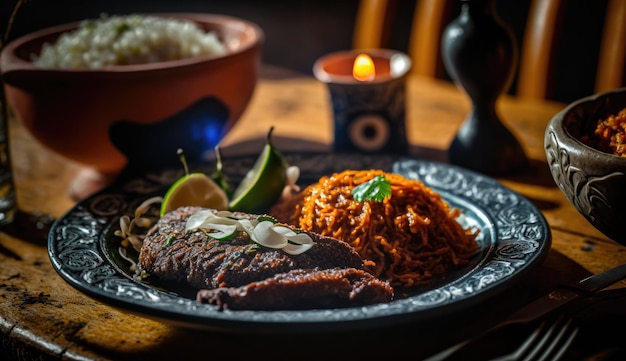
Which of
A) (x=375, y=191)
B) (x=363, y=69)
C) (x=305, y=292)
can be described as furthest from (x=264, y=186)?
(x=363, y=69)

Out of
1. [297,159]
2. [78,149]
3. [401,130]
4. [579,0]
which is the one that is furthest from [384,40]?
[579,0]

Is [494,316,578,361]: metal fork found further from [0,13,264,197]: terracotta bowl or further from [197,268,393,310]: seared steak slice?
[0,13,264,197]: terracotta bowl

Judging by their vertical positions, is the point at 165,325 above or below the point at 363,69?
below

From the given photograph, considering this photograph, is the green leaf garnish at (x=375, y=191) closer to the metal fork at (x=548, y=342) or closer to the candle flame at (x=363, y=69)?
the metal fork at (x=548, y=342)

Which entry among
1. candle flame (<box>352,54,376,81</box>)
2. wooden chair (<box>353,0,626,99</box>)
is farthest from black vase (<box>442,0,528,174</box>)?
wooden chair (<box>353,0,626,99</box>)

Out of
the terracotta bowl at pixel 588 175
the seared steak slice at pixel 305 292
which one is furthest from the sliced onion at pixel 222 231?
the terracotta bowl at pixel 588 175

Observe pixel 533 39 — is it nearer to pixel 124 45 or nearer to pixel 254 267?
pixel 124 45

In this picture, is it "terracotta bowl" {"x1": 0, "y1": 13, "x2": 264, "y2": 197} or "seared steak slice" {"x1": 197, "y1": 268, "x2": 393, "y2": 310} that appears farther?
"terracotta bowl" {"x1": 0, "y1": 13, "x2": 264, "y2": 197}
